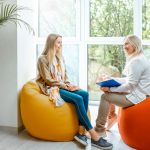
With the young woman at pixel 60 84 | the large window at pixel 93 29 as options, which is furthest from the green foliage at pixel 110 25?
the young woman at pixel 60 84

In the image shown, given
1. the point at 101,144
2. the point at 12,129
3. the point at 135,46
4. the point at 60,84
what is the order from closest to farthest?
the point at 101,144 → the point at 135,46 → the point at 60,84 → the point at 12,129

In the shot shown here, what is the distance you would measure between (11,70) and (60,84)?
0.66 m

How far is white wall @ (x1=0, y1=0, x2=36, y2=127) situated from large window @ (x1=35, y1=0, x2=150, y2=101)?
129 centimetres

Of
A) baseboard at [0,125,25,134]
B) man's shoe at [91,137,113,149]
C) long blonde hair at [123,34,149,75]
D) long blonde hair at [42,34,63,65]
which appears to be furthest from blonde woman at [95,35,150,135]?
baseboard at [0,125,25,134]

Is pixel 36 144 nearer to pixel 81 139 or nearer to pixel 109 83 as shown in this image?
pixel 81 139

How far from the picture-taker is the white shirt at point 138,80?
6.07 ft

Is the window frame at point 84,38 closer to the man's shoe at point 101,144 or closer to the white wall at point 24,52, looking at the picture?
the white wall at point 24,52

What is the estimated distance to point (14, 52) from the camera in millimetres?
2199

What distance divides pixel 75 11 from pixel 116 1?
810 mm

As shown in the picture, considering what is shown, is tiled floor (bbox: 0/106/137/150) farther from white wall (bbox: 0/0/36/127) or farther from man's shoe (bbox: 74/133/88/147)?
white wall (bbox: 0/0/36/127)

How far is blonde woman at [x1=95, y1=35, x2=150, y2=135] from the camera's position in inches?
73.2

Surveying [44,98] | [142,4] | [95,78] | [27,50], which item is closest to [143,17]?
Answer: [142,4]

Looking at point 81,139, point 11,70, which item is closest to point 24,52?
point 11,70

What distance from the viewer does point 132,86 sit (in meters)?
1.90
